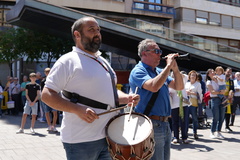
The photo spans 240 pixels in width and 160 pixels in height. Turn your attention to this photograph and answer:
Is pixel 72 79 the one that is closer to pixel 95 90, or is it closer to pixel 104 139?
pixel 95 90

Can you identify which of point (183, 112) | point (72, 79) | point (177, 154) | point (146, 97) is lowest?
point (177, 154)

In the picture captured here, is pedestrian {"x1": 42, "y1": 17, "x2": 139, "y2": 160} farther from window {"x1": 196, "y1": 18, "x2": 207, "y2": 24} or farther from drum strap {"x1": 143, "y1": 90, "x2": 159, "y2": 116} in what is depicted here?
window {"x1": 196, "y1": 18, "x2": 207, "y2": 24}

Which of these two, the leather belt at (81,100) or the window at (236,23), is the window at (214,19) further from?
the leather belt at (81,100)

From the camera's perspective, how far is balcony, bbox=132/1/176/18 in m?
33.6

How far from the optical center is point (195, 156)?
6508 mm

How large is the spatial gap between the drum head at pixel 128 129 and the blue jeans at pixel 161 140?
0.61 m

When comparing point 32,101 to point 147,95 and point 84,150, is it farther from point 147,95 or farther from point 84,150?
point 84,150

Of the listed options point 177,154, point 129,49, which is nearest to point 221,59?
point 129,49

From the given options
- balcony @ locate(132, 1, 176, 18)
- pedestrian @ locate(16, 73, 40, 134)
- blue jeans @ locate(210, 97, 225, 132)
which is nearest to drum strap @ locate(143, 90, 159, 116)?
blue jeans @ locate(210, 97, 225, 132)

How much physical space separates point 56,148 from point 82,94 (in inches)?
192

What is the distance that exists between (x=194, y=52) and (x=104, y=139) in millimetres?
17843

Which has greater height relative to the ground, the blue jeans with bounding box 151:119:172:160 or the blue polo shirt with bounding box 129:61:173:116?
the blue polo shirt with bounding box 129:61:173:116

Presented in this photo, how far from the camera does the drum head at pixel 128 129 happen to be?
2.61 meters

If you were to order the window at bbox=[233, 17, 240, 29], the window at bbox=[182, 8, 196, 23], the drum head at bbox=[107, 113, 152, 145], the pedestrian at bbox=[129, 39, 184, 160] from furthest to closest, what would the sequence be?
the window at bbox=[233, 17, 240, 29]
the window at bbox=[182, 8, 196, 23]
the pedestrian at bbox=[129, 39, 184, 160]
the drum head at bbox=[107, 113, 152, 145]
